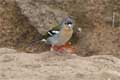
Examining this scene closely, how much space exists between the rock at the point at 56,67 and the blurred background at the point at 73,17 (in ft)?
11.2

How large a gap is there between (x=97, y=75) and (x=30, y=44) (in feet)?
18.4

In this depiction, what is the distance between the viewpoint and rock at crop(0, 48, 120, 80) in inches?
280

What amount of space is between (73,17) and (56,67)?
4899 mm

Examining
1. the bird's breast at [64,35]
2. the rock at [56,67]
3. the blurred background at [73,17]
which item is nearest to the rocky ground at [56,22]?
the blurred background at [73,17]

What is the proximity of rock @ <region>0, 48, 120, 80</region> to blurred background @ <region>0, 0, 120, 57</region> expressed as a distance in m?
3.42

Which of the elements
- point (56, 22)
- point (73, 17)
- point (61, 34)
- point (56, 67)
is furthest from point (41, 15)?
point (56, 67)

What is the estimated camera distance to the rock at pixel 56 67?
7.11 metres

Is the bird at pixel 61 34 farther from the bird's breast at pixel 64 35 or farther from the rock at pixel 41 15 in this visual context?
the rock at pixel 41 15

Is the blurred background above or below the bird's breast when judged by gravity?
below

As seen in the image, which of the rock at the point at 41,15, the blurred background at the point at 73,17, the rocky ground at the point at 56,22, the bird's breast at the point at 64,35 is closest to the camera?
the bird's breast at the point at 64,35

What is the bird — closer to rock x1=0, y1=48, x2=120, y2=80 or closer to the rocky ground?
rock x1=0, y1=48, x2=120, y2=80

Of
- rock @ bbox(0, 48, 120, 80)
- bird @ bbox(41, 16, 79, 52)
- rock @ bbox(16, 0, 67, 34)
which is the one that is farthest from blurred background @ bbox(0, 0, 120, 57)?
rock @ bbox(0, 48, 120, 80)

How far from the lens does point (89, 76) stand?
7.14 metres

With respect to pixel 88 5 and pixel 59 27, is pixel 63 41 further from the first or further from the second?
pixel 88 5
